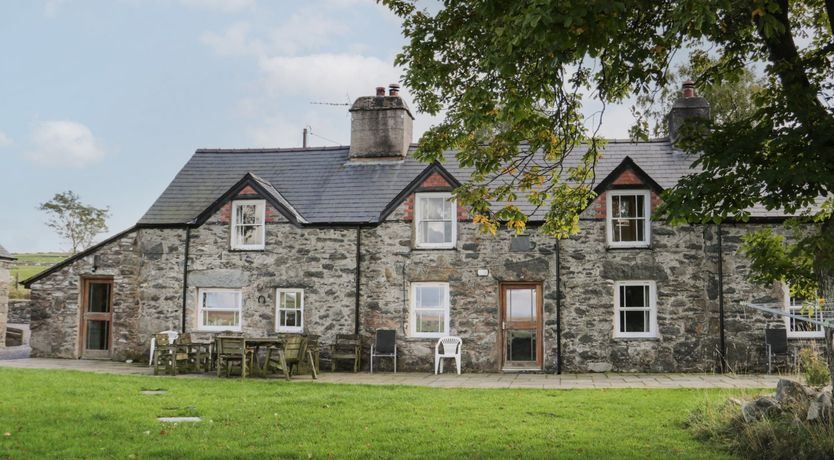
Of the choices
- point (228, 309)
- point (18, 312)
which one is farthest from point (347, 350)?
point (18, 312)

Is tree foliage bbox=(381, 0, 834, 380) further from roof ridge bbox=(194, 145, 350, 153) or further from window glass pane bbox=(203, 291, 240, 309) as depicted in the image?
roof ridge bbox=(194, 145, 350, 153)

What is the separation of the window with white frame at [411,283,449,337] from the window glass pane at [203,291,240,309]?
4.89 meters

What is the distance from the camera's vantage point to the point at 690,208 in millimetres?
8070

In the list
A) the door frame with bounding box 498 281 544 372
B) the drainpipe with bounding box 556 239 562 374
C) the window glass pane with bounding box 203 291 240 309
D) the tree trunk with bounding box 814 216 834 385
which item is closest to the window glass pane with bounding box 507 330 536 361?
the door frame with bounding box 498 281 544 372

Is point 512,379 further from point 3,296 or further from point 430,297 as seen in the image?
point 3,296

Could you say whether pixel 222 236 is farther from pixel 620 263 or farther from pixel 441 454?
pixel 441 454

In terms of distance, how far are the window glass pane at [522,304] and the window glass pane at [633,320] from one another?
221 centimetres

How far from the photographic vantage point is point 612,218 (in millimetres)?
18594

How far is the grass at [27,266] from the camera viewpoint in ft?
121

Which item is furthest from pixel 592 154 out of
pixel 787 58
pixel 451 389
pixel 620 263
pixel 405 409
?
pixel 620 263

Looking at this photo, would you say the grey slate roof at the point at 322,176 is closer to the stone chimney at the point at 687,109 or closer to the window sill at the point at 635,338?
the stone chimney at the point at 687,109

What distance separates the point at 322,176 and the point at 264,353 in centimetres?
551

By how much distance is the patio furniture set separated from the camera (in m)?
16.6

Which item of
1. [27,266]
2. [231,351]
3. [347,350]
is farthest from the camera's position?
[27,266]
